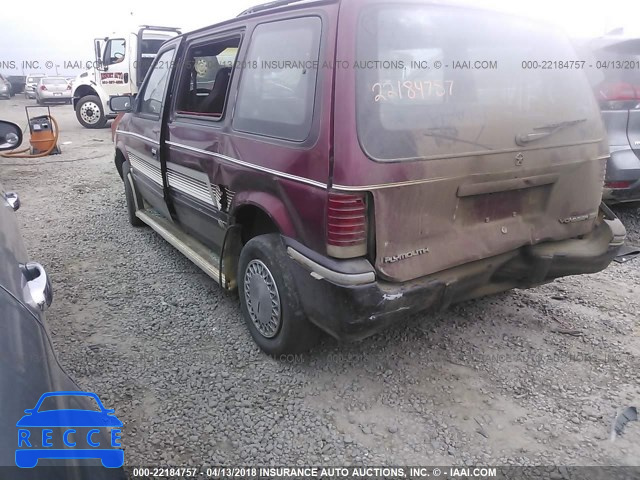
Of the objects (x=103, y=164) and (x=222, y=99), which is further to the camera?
(x=103, y=164)

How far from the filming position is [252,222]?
307cm

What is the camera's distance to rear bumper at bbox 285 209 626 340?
222cm

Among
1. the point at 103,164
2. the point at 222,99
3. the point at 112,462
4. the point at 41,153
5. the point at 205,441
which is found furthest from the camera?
the point at 41,153

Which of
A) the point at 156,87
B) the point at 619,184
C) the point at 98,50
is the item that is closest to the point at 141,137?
the point at 156,87

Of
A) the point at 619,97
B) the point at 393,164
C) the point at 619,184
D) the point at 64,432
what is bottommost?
the point at 64,432

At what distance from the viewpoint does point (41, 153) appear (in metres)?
9.70

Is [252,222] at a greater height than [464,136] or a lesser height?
lesser

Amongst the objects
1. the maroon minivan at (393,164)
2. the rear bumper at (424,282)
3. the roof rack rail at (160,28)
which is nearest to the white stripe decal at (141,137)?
the maroon minivan at (393,164)

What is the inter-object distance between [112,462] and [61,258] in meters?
3.68

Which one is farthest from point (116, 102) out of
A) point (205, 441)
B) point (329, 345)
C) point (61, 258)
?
A: point (205, 441)

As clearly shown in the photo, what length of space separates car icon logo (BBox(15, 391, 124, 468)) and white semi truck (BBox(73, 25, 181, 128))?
11.3 m

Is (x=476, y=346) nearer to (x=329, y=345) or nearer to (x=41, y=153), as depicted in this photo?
(x=329, y=345)

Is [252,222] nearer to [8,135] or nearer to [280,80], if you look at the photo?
[280,80]

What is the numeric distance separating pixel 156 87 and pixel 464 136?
293 centimetres
